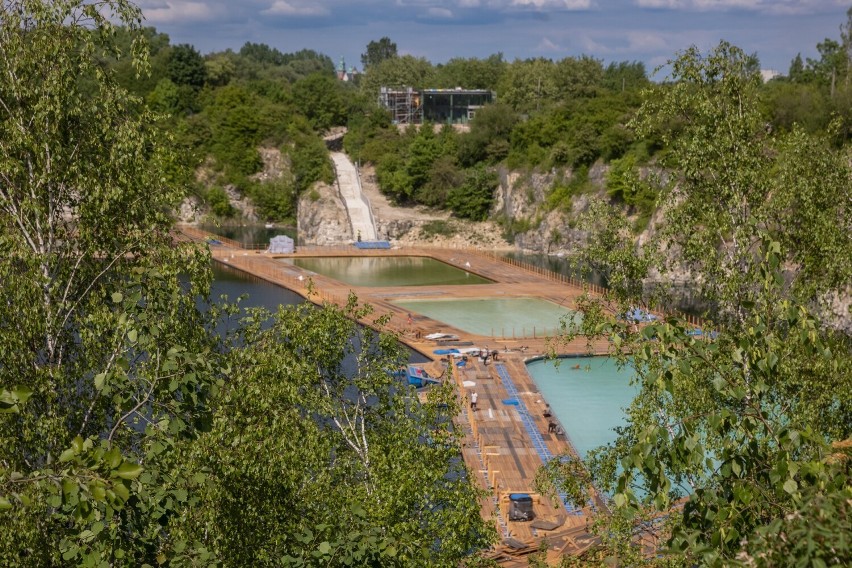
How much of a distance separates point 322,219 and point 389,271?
61.2 feet

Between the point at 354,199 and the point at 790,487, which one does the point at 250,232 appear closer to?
the point at 354,199

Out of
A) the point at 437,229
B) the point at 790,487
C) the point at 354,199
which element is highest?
the point at 790,487

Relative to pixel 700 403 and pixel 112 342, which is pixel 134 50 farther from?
pixel 700 403

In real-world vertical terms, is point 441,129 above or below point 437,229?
above

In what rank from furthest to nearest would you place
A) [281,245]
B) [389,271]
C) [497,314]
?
[281,245], [389,271], [497,314]

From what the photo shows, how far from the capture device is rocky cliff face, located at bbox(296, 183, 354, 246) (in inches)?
3812

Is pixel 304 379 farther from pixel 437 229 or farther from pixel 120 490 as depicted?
pixel 437 229

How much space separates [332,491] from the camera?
1789cm

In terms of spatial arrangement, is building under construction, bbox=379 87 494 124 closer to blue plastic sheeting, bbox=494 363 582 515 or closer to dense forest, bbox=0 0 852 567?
blue plastic sheeting, bbox=494 363 582 515

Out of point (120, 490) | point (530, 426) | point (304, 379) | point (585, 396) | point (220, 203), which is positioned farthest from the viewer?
point (220, 203)

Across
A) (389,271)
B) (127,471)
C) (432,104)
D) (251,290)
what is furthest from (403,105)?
(127,471)

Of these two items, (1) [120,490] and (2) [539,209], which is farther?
(2) [539,209]

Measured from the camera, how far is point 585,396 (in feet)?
157

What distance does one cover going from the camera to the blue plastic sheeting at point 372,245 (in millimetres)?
91438
